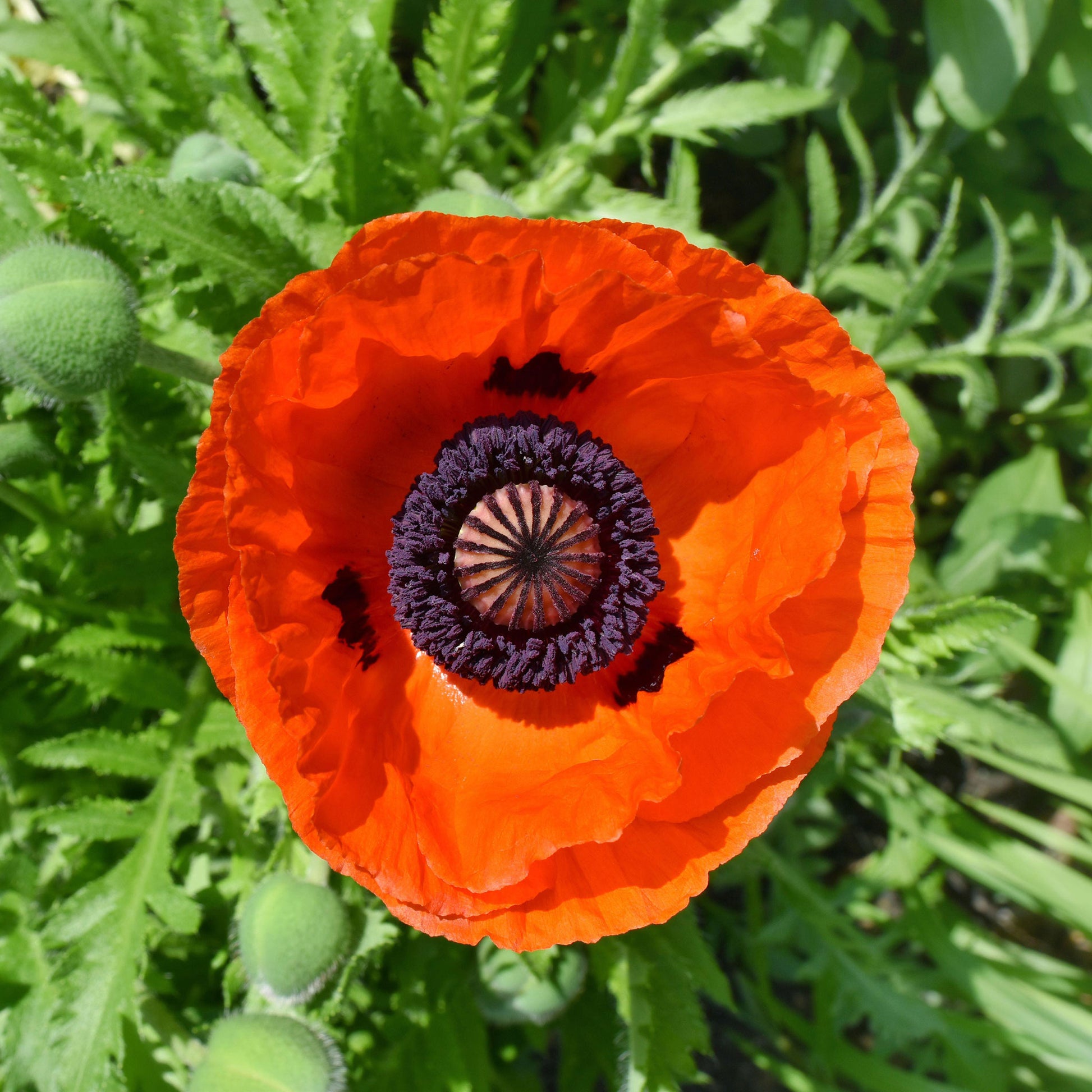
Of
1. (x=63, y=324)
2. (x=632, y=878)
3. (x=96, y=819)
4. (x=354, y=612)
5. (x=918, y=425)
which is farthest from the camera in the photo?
(x=918, y=425)

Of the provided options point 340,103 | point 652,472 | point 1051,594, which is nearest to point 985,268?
point 1051,594

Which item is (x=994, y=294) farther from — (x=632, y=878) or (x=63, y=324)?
(x=63, y=324)

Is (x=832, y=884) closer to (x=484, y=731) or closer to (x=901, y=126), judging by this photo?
(x=484, y=731)

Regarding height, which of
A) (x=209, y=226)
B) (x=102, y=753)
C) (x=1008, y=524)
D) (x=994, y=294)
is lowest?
(x=1008, y=524)

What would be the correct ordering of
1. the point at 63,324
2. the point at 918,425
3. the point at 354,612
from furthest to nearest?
the point at 918,425 < the point at 354,612 < the point at 63,324

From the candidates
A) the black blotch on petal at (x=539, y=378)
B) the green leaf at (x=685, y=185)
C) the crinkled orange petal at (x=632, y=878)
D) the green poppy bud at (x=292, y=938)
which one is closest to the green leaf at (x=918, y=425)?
the green leaf at (x=685, y=185)

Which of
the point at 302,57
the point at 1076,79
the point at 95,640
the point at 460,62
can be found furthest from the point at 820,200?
the point at 95,640

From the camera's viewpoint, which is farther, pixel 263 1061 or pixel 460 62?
pixel 460 62
